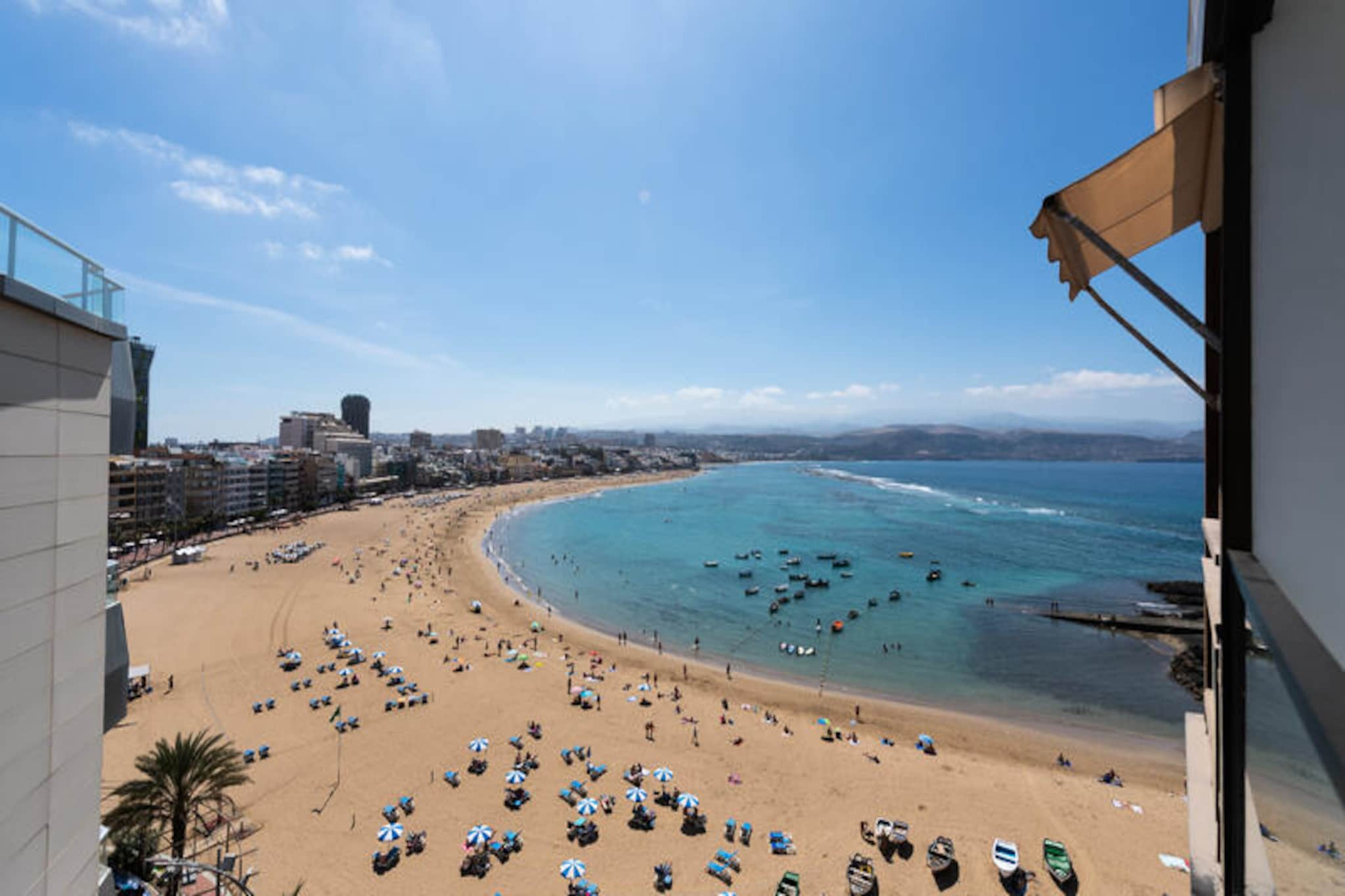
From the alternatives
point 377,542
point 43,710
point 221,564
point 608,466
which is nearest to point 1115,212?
point 43,710

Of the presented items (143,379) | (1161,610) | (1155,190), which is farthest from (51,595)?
(143,379)

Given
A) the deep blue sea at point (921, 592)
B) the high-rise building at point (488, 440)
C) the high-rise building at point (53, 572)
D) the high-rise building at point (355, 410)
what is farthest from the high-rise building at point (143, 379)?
the high-rise building at point (488, 440)

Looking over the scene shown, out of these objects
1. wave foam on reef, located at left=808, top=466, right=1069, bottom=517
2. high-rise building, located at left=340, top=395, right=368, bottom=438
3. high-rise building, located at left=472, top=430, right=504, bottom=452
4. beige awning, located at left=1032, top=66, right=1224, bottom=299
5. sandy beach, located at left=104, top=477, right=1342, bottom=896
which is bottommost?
sandy beach, located at left=104, top=477, right=1342, bottom=896

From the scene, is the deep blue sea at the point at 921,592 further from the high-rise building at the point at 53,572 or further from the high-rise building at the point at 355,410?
the high-rise building at the point at 355,410

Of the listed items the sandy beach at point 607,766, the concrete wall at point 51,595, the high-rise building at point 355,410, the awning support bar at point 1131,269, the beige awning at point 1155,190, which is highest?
the high-rise building at point 355,410

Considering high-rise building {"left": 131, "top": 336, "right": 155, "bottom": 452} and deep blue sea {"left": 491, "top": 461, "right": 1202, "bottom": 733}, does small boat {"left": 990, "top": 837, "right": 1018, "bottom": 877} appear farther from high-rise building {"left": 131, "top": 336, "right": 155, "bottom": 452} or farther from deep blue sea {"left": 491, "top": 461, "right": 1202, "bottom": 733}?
high-rise building {"left": 131, "top": 336, "right": 155, "bottom": 452}

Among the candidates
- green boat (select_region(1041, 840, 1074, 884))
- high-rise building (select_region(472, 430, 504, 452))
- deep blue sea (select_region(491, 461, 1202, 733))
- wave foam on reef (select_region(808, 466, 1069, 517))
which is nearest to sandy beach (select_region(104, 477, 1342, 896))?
green boat (select_region(1041, 840, 1074, 884))
